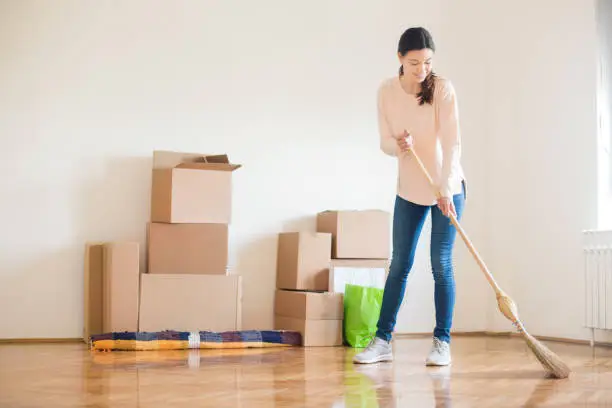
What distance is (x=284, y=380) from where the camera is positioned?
2777 mm

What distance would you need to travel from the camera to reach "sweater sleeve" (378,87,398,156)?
3.19 metres

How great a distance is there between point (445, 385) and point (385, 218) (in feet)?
5.93

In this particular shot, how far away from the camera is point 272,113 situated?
4.64 meters

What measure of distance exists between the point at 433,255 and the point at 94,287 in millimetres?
1738

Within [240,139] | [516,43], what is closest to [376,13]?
[516,43]

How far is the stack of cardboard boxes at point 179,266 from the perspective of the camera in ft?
12.9

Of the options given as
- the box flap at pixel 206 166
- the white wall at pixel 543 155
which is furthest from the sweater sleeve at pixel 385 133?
the white wall at pixel 543 155

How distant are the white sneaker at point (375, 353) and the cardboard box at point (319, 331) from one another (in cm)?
82

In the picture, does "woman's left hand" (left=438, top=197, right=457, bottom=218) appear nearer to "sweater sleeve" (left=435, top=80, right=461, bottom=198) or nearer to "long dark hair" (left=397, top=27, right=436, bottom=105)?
"sweater sleeve" (left=435, top=80, right=461, bottom=198)

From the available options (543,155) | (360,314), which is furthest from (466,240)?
(543,155)

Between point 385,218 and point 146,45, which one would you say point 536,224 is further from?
point 146,45

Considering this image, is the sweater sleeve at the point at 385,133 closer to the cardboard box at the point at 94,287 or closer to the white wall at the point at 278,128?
the white wall at the point at 278,128

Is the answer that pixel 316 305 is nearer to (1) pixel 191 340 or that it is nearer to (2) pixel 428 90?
(1) pixel 191 340

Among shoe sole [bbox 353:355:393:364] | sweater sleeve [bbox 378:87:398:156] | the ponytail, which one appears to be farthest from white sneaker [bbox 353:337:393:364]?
the ponytail
